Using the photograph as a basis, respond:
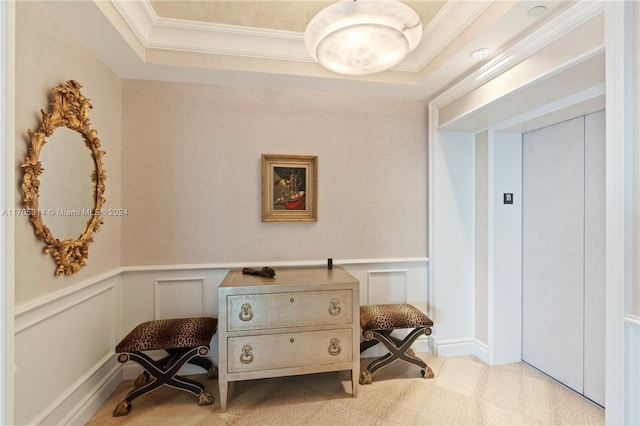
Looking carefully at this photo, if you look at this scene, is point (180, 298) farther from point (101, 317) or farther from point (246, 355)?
point (246, 355)

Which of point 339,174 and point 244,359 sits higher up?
point 339,174

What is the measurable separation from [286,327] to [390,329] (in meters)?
0.88

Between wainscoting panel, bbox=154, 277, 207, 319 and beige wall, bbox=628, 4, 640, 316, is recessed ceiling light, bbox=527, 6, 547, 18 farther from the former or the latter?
wainscoting panel, bbox=154, 277, 207, 319

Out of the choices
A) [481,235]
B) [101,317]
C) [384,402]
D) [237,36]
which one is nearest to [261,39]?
[237,36]

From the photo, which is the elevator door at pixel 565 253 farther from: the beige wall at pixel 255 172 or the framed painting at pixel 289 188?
the framed painting at pixel 289 188

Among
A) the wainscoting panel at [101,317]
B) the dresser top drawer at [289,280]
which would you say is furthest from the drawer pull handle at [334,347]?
the wainscoting panel at [101,317]

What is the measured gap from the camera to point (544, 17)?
176 centimetres

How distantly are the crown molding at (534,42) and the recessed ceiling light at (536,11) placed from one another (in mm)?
73

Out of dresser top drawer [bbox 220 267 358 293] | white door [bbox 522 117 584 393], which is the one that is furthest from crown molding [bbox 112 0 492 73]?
dresser top drawer [bbox 220 267 358 293]

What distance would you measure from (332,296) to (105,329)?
1799mm

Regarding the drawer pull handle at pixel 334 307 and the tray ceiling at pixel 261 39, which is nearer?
the tray ceiling at pixel 261 39

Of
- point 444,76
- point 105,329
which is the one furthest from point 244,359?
point 444,76

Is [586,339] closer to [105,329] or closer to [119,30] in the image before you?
[105,329]

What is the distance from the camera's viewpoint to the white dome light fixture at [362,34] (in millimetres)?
1431
